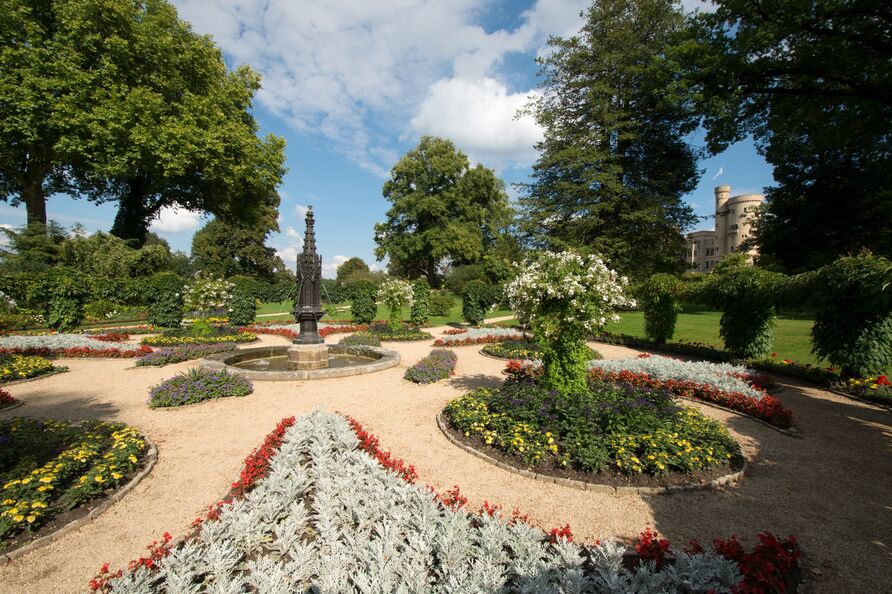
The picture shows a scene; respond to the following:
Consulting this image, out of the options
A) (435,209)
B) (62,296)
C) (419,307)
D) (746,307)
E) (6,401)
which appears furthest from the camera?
(435,209)

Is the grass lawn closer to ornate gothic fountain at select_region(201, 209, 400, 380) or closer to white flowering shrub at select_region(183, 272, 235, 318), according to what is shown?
white flowering shrub at select_region(183, 272, 235, 318)

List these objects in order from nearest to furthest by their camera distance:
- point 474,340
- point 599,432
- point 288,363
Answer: point 599,432 → point 288,363 → point 474,340

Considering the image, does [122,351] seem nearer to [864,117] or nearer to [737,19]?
[737,19]

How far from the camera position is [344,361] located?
1186 centimetres

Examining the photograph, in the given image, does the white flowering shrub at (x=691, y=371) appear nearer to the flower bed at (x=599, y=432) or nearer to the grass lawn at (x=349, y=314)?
the flower bed at (x=599, y=432)

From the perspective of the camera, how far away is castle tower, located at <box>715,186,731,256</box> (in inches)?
2749

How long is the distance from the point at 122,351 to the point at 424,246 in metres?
29.8

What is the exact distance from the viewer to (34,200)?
22.7 metres

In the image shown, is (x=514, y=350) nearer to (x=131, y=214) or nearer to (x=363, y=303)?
(x=363, y=303)

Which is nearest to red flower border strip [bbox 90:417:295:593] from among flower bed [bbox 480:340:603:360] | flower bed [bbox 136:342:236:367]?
flower bed [bbox 136:342:236:367]

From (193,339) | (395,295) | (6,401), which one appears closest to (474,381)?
(395,295)

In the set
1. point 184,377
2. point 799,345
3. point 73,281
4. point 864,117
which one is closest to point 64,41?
point 73,281

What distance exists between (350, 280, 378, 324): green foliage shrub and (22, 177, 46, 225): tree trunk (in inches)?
802

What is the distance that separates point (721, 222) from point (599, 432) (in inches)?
3407
